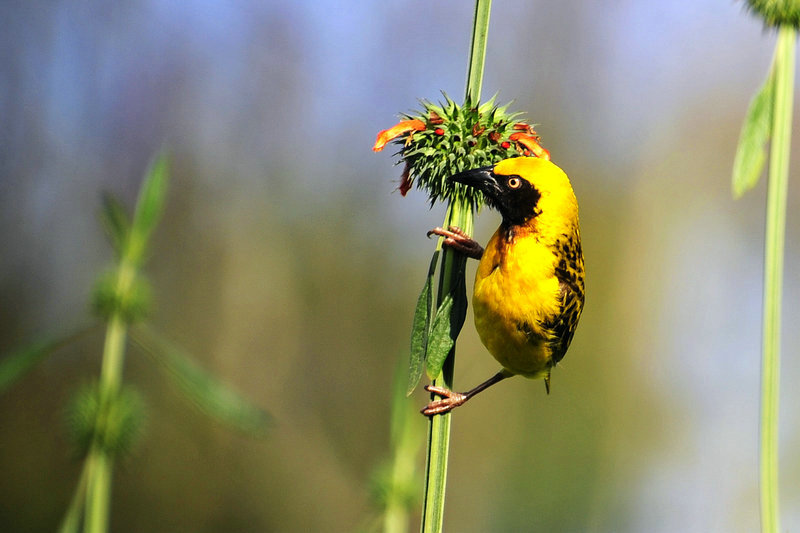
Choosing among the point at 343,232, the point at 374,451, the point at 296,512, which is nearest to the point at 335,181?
the point at 343,232

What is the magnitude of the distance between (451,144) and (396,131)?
85mm

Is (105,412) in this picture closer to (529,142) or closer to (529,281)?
(529,142)

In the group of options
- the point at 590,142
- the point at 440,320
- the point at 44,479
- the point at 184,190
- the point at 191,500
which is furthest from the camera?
the point at 590,142

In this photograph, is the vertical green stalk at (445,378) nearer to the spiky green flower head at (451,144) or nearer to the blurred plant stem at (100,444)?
the spiky green flower head at (451,144)

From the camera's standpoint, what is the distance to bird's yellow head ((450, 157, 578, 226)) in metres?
1.17

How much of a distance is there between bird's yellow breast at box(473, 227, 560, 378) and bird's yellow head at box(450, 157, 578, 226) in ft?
0.17

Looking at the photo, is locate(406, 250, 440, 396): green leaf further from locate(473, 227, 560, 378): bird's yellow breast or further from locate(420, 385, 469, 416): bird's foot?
locate(473, 227, 560, 378): bird's yellow breast

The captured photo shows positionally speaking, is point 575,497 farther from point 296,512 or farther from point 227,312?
point 227,312

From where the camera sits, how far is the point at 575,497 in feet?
11.6

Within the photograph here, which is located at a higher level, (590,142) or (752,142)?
(590,142)

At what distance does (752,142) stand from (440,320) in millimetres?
504

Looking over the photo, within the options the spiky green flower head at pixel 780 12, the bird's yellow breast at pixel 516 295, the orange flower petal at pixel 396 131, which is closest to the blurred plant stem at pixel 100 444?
the orange flower petal at pixel 396 131

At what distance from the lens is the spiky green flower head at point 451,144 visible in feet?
3.80

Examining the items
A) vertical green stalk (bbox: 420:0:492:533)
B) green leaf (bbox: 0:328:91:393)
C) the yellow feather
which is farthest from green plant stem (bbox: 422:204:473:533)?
green leaf (bbox: 0:328:91:393)
